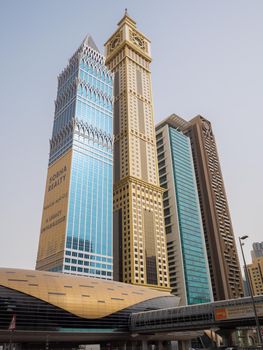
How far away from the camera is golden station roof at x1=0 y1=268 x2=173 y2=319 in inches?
3602

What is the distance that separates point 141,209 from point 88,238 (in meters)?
37.5

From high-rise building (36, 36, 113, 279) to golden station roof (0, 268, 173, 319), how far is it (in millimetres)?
35343

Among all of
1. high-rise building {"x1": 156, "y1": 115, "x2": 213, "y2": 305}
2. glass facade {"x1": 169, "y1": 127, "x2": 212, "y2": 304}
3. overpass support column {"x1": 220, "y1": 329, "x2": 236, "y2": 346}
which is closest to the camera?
overpass support column {"x1": 220, "y1": 329, "x2": 236, "y2": 346}

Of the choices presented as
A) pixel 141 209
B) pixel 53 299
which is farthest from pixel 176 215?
pixel 53 299

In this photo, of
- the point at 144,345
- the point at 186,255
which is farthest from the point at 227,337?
the point at 186,255

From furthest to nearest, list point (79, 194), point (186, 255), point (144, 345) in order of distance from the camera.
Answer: point (186, 255) < point (79, 194) < point (144, 345)

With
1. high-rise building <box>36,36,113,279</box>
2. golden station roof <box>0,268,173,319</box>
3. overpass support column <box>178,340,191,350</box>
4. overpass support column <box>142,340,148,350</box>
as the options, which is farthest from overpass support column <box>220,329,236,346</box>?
high-rise building <box>36,36,113,279</box>

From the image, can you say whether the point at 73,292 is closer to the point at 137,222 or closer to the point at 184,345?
the point at 184,345

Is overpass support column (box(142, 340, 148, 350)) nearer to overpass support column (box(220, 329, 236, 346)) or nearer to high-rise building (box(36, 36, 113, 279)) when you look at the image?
overpass support column (box(220, 329, 236, 346))

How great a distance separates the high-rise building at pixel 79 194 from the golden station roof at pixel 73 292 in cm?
3534

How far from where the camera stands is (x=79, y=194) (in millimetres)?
159125

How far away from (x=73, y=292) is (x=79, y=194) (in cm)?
6680

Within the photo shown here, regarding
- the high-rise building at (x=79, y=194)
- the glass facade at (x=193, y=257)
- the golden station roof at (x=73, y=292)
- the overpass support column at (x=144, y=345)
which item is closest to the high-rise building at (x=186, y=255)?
the glass facade at (x=193, y=257)

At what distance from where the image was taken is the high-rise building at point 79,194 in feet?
479
